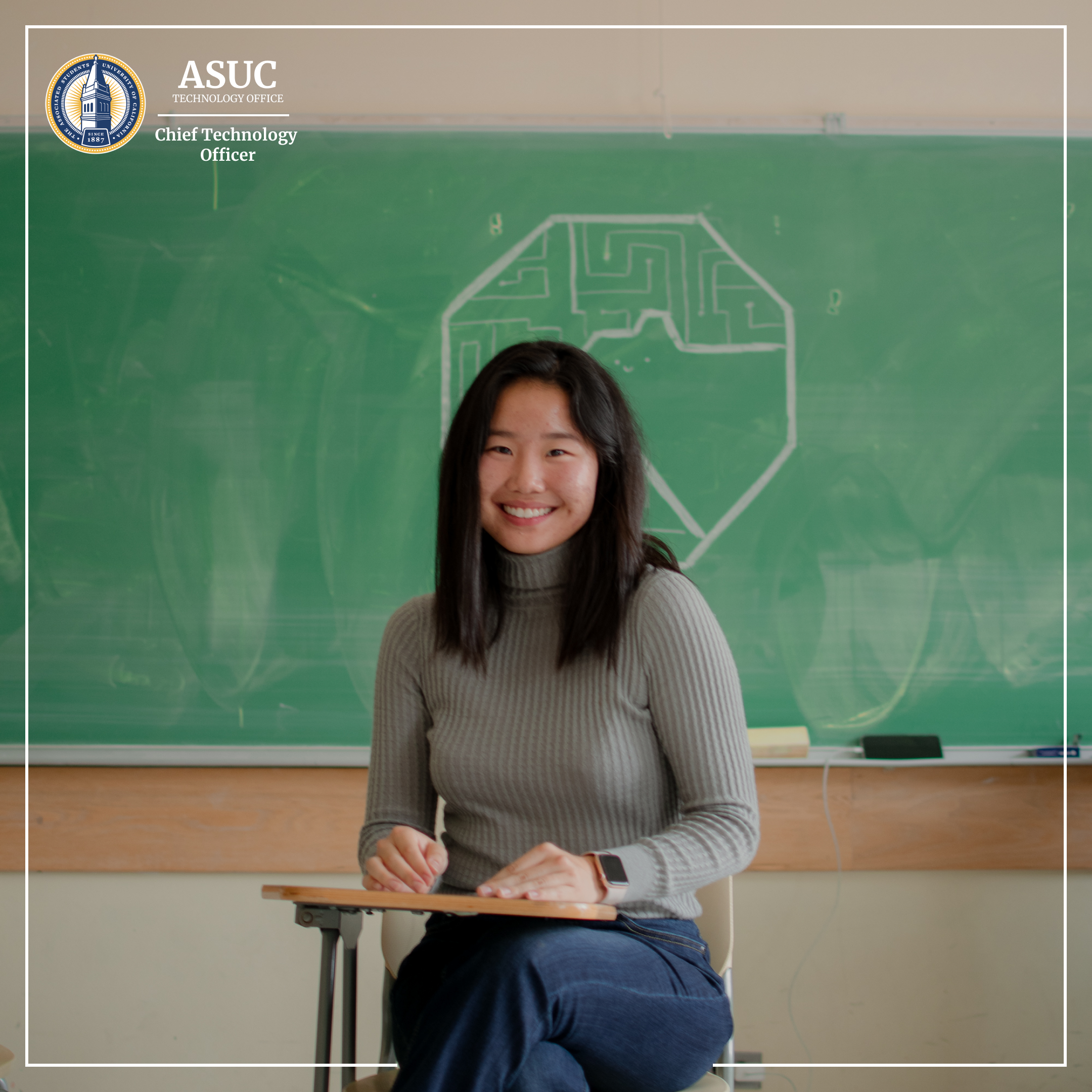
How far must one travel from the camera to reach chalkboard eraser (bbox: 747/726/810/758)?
6.40 feet

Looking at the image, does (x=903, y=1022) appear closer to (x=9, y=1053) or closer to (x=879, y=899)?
(x=879, y=899)

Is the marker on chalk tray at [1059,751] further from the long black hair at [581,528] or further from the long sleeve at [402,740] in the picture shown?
the long sleeve at [402,740]

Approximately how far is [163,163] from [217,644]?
0.98 metres

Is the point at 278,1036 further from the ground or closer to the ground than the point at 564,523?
closer to the ground

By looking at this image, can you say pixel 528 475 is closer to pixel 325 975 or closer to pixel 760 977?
pixel 325 975

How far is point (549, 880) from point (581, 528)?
480mm

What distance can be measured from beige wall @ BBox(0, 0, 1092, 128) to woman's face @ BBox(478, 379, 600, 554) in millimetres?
1014

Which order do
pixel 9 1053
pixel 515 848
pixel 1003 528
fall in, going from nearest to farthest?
pixel 515 848, pixel 9 1053, pixel 1003 528

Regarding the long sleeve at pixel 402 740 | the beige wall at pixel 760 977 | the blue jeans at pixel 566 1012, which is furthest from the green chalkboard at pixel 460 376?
the blue jeans at pixel 566 1012

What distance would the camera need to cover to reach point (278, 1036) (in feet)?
6.68

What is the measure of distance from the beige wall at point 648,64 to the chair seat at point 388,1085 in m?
1.73

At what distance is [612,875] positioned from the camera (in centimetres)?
107

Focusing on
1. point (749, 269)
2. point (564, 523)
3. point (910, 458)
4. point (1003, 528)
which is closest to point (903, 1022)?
point (1003, 528)

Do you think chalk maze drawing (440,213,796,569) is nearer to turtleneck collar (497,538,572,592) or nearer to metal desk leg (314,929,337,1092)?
turtleneck collar (497,538,572,592)
